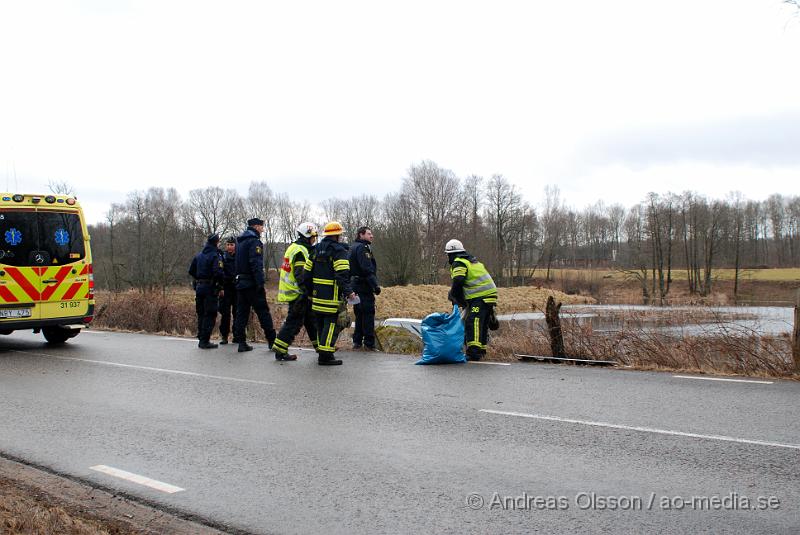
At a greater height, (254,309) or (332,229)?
(332,229)

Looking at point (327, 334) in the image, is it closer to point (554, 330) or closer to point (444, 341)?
point (444, 341)

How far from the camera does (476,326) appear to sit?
1164cm

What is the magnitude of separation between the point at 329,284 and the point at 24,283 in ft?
20.3

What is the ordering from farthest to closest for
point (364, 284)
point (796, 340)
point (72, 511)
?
point (364, 284) → point (796, 340) → point (72, 511)

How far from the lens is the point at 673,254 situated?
7538cm

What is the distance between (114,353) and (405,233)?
38.8 metres

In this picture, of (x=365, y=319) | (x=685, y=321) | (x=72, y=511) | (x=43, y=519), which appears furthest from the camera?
(x=365, y=319)

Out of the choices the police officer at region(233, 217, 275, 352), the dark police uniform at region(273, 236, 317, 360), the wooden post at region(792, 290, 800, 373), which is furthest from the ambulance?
the wooden post at region(792, 290, 800, 373)

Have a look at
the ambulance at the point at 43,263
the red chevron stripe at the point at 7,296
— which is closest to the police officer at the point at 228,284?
the ambulance at the point at 43,263

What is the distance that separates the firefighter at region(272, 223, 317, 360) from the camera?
1162cm

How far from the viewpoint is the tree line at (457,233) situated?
55.6 meters

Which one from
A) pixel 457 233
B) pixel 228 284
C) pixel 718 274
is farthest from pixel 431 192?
pixel 228 284

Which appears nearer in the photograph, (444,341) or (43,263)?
(444,341)

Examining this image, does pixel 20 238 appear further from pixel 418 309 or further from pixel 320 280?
pixel 418 309
